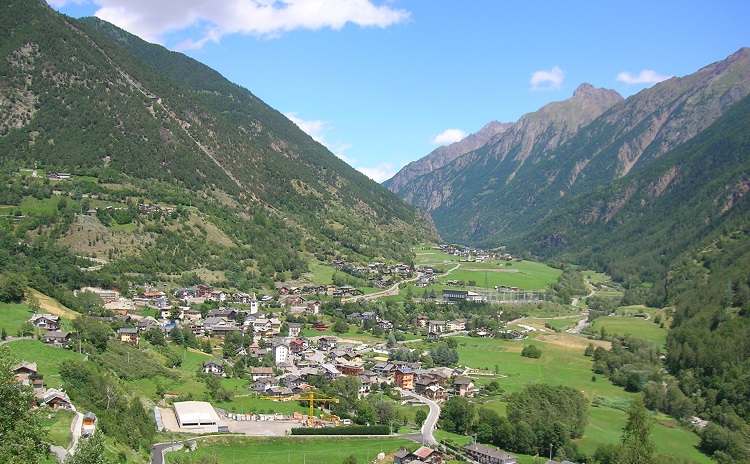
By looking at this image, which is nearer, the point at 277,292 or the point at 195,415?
the point at 195,415

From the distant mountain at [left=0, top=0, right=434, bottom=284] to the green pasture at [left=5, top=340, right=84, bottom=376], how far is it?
44.0 metres

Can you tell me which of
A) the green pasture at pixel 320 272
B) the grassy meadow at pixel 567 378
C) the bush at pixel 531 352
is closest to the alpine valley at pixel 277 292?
the bush at pixel 531 352

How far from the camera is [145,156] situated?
12950 centimetres

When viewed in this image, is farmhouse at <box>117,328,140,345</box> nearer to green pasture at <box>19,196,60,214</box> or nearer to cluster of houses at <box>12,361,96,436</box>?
cluster of houses at <box>12,361,96,436</box>

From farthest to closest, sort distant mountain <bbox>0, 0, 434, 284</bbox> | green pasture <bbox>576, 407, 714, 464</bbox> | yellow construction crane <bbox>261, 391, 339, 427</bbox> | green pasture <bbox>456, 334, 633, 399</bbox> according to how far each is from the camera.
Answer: distant mountain <bbox>0, 0, 434, 284</bbox> < green pasture <bbox>456, 334, 633, 399</bbox> < yellow construction crane <bbox>261, 391, 339, 427</bbox> < green pasture <bbox>576, 407, 714, 464</bbox>

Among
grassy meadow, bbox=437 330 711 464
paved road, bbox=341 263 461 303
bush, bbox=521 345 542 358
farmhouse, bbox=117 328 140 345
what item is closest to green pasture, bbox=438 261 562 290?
paved road, bbox=341 263 461 303

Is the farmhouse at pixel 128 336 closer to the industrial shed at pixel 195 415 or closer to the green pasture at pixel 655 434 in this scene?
the industrial shed at pixel 195 415

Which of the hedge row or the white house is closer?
the hedge row

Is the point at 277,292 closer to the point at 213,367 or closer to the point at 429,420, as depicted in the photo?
the point at 213,367

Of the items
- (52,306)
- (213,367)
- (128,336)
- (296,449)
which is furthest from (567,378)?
(52,306)

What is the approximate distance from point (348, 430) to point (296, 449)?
4.64 meters

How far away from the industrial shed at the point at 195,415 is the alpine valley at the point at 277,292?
6.36 ft

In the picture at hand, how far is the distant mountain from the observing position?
11169 cm

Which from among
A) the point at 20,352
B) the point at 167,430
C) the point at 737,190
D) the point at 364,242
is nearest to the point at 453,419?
the point at 167,430
